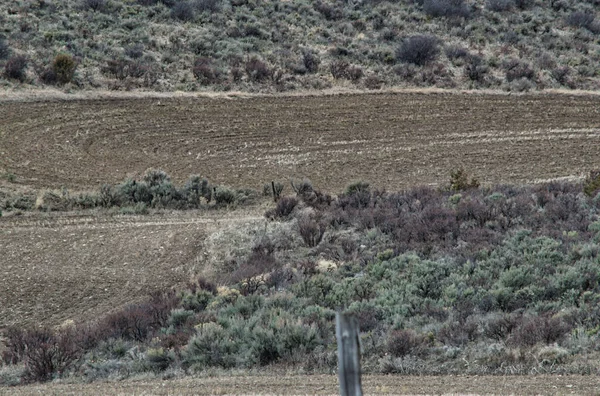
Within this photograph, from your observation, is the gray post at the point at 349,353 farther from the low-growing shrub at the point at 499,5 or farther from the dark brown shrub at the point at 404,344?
the low-growing shrub at the point at 499,5

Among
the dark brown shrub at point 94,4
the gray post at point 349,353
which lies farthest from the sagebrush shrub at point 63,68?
the gray post at point 349,353

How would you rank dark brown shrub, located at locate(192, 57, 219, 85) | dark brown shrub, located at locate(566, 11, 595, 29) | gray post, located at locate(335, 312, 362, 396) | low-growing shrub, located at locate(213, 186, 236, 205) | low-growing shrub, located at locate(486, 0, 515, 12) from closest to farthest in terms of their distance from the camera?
gray post, located at locate(335, 312, 362, 396)
low-growing shrub, located at locate(213, 186, 236, 205)
dark brown shrub, located at locate(192, 57, 219, 85)
dark brown shrub, located at locate(566, 11, 595, 29)
low-growing shrub, located at locate(486, 0, 515, 12)

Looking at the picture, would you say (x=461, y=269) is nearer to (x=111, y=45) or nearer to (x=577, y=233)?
(x=577, y=233)

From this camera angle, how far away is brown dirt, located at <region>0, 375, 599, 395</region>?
35.9 ft

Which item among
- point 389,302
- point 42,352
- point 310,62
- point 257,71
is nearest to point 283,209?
point 389,302

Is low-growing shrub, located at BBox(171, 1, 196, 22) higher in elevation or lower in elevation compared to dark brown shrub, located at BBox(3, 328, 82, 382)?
higher

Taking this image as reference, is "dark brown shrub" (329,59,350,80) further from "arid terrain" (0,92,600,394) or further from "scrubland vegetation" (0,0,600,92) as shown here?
"arid terrain" (0,92,600,394)

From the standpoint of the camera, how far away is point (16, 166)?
1080 inches

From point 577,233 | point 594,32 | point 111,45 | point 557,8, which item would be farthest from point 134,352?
point 557,8

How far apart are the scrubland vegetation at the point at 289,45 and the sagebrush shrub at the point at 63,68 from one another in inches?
1.6

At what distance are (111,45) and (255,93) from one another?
849 cm

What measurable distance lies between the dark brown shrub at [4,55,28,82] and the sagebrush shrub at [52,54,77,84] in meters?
1.26

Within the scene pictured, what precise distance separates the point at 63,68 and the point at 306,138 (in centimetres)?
1081

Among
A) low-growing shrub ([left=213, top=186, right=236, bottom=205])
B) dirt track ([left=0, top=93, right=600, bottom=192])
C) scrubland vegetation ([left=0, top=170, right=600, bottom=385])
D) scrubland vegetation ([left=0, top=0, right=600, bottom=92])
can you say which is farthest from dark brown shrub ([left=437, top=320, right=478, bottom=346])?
scrubland vegetation ([left=0, top=0, right=600, bottom=92])
